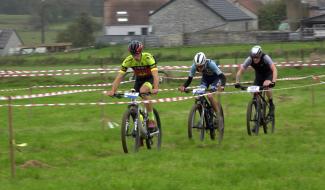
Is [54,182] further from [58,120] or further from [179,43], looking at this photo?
[179,43]

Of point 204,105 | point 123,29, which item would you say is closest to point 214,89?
point 204,105

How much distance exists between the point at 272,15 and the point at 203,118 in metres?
74.0

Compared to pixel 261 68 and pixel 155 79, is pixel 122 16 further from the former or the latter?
pixel 155 79

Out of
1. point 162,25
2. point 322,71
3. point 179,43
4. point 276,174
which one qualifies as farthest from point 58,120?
point 162,25

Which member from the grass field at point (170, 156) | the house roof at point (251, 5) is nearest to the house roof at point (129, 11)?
the house roof at point (251, 5)

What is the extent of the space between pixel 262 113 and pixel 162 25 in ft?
228

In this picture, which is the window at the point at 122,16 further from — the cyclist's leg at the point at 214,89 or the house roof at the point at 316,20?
the cyclist's leg at the point at 214,89

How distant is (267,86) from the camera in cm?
1349

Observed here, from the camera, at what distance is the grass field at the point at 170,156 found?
9000mm

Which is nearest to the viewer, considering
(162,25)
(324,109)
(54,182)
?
(54,182)

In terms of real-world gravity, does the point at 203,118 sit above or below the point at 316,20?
below

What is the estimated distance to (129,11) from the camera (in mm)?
92938

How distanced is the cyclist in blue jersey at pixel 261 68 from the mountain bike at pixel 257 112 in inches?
6.8

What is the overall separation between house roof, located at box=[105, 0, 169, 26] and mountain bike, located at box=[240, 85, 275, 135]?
78128mm
